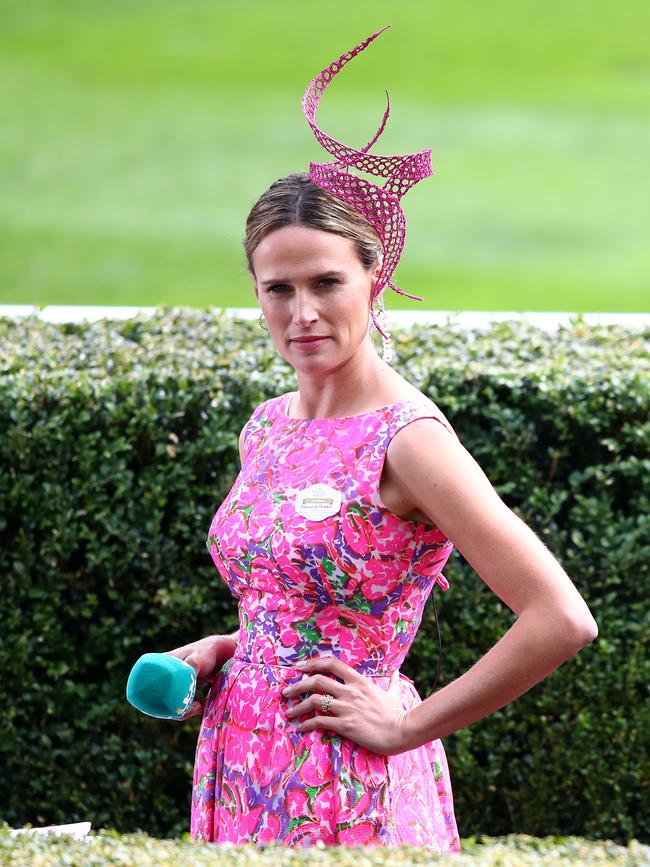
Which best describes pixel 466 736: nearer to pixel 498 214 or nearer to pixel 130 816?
pixel 130 816

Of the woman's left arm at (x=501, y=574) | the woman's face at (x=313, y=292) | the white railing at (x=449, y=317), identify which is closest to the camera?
the woman's left arm at (x=501, y=574)

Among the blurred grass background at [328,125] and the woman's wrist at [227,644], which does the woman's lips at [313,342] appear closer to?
the woman's wrist at [227,644]

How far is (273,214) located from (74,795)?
274 centimetres

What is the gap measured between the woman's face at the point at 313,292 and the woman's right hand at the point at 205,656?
0.69 metres

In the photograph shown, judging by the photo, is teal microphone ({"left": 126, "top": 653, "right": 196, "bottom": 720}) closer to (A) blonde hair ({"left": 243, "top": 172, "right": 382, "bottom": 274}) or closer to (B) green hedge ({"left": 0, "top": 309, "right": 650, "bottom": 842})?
(A) blonde hair ({"left": 243, "top": 172, "right": 382, "bottom": 274})

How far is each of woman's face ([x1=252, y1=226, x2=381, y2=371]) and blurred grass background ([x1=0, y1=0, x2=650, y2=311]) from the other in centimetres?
1193

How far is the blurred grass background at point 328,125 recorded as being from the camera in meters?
14.8

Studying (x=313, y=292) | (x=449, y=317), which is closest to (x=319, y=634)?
(x=313, y=292)

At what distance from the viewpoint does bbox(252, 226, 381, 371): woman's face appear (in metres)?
2.59

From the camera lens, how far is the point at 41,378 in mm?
4508

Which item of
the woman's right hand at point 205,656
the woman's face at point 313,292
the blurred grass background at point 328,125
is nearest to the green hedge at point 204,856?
the woman's right hand at point 205,656

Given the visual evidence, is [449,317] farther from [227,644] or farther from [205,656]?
[205,656]

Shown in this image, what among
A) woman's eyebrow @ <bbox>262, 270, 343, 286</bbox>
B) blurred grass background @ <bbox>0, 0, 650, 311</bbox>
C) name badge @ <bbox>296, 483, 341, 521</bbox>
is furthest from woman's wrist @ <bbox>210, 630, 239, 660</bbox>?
blurred grass background @ <bbox>0, 0, 650, 311</bbox>

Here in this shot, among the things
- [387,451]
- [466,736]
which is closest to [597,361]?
[466,736]
